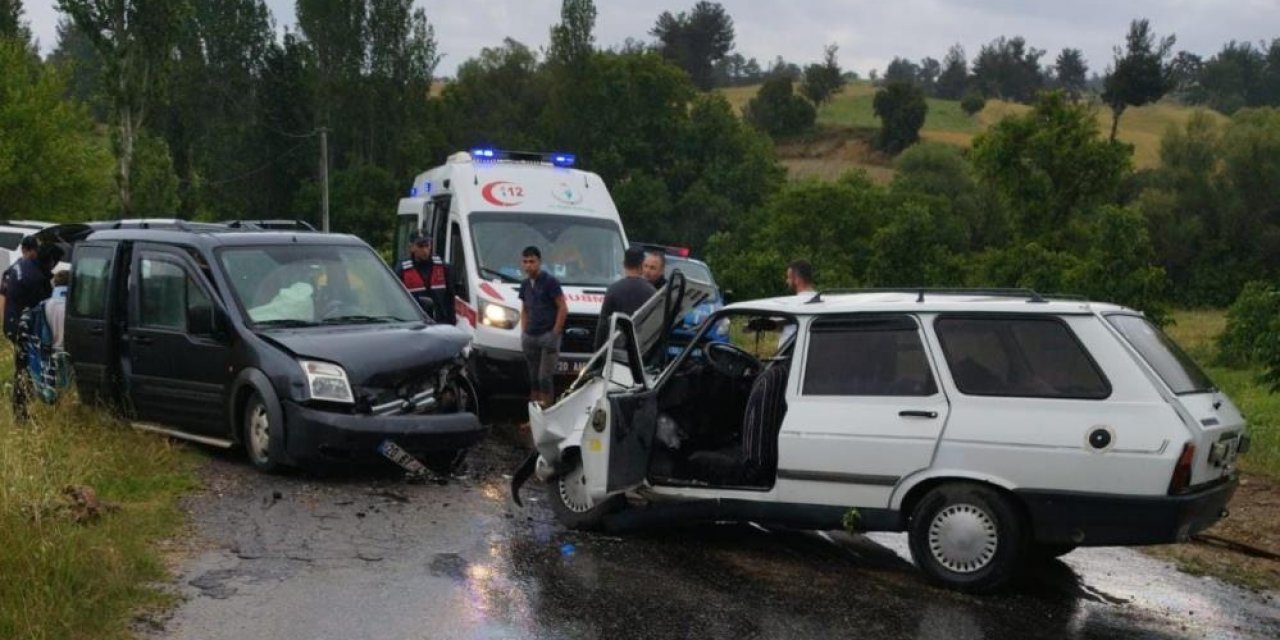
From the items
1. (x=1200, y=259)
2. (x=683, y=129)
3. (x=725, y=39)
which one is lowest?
(x=1200, y=259)

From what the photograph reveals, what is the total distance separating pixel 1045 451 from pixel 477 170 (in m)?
9.09

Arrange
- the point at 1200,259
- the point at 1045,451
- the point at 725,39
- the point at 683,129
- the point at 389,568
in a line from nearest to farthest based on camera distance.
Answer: the point at 1045,451, the point at 389,568, the point at 1200,259, the point at 683,129, the point at 725,39

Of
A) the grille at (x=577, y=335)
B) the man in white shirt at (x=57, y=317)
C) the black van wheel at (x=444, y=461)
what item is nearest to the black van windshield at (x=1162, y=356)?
the black van wheel at (x=444, y=461)

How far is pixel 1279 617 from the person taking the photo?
669cm

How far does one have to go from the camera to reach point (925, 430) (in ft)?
22.2

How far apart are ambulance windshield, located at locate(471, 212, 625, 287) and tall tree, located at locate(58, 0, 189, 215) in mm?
36355

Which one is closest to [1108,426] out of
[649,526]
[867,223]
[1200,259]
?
[649,526]

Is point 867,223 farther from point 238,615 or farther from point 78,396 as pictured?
point 238,615

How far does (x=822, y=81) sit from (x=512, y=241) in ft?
343

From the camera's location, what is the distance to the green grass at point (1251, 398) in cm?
1098

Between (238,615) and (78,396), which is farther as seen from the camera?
(78,396)

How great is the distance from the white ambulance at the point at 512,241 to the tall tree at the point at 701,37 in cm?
12276

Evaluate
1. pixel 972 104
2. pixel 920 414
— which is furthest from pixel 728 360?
pixel 972 104

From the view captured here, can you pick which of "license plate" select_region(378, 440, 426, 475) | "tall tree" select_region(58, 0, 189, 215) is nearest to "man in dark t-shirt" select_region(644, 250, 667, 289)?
"license plate" select_region(378, 440, 426, 475)
